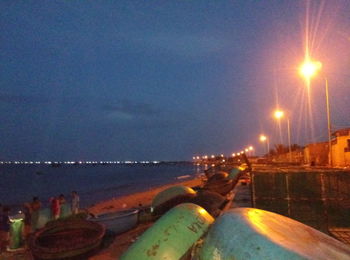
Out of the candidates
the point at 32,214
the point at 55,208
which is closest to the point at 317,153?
the point at 55,208

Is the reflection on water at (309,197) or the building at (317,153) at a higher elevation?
the building at (317,153)

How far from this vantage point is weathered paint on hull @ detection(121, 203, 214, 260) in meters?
5.40

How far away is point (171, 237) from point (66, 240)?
7.85 m

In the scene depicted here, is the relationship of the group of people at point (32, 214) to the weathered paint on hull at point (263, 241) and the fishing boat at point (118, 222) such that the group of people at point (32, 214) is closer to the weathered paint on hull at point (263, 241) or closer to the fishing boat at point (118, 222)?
the fishing boat at point (118, 222)

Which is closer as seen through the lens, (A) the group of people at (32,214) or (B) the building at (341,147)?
(A) the group of people at (32,214)

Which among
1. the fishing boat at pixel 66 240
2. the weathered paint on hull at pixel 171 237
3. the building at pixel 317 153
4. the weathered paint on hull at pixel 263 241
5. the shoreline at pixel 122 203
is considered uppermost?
the building at pixel 317 153

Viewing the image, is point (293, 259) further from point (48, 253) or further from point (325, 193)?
point (48, 253)

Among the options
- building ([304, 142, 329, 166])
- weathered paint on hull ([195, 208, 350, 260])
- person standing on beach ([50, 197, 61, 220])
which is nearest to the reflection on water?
weathered paint on hull ([195, 208, 350, 260])

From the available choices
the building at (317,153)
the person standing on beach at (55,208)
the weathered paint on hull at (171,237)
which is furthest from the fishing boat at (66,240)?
the building at (317,153)

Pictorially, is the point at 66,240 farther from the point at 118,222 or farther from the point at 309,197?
the point at 309,197

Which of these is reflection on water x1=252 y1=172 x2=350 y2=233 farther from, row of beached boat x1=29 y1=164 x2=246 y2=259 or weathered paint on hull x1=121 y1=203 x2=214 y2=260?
weathered paint on hull x1=121 y1=203 x2=214 y2=260

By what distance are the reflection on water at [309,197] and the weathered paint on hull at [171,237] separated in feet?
10.7

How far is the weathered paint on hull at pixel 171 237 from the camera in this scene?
17.7 ft

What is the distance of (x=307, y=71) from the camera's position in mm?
16406
